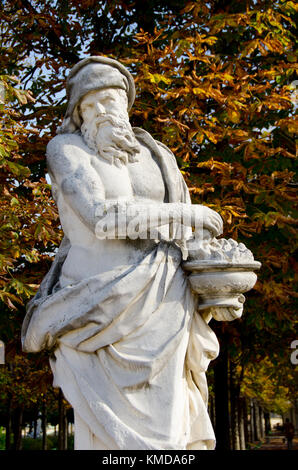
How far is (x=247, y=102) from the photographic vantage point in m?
8.43

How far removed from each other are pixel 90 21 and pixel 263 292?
5218mm

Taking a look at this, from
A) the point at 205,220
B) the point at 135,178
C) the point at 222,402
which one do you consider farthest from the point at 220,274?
the point at 222,402

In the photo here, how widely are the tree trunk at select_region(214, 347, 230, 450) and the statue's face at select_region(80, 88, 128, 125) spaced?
631 centimetres

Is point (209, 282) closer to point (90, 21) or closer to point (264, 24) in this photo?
point (264, 24)

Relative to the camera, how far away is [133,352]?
141 inches

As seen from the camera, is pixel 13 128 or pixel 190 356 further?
pixel 13 128

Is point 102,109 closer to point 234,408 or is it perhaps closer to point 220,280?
point 220,280

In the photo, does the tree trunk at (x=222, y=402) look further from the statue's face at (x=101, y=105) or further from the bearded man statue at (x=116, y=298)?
the statue's face at (x=101, y=105)

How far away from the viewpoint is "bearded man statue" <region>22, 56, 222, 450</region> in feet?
11.5

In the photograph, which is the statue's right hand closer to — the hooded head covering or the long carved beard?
the long carved beard

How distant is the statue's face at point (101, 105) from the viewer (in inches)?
160

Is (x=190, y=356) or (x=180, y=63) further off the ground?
(x=180, y=63)

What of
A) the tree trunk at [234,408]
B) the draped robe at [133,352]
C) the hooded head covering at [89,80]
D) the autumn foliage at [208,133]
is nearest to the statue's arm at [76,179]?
the hooded head covering at [89,80]
